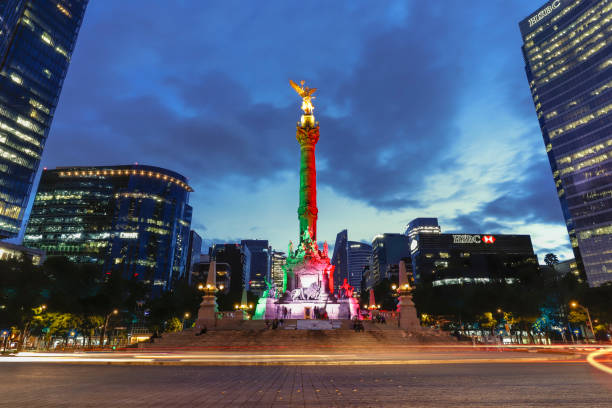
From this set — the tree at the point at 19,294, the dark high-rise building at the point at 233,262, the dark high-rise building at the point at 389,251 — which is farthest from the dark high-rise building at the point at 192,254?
the tree at the point at 19,294

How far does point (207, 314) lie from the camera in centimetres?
3762

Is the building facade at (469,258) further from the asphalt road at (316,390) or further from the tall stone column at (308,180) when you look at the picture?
the asphalt road at (316,390)

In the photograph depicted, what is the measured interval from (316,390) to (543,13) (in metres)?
156

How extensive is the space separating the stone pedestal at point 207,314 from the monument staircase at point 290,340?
4.25m

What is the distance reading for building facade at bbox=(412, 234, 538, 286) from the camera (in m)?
115

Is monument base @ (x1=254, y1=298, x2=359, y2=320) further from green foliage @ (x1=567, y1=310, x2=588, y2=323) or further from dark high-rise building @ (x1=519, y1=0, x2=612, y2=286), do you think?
dark high-rise building @ (x1=519, y1=0, x2=612, y2=286)

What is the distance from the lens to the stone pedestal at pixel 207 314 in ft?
121

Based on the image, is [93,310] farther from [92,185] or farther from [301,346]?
[92,185]

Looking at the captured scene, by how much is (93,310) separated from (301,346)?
A: 3319 cm

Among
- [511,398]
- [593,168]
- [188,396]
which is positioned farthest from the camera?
[593,168]

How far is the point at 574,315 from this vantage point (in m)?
51.9

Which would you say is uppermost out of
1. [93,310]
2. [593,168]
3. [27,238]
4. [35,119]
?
[35,119]

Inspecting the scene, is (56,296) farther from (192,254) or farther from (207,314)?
(192,254)

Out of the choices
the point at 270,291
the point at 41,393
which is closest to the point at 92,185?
the point at 270,291
